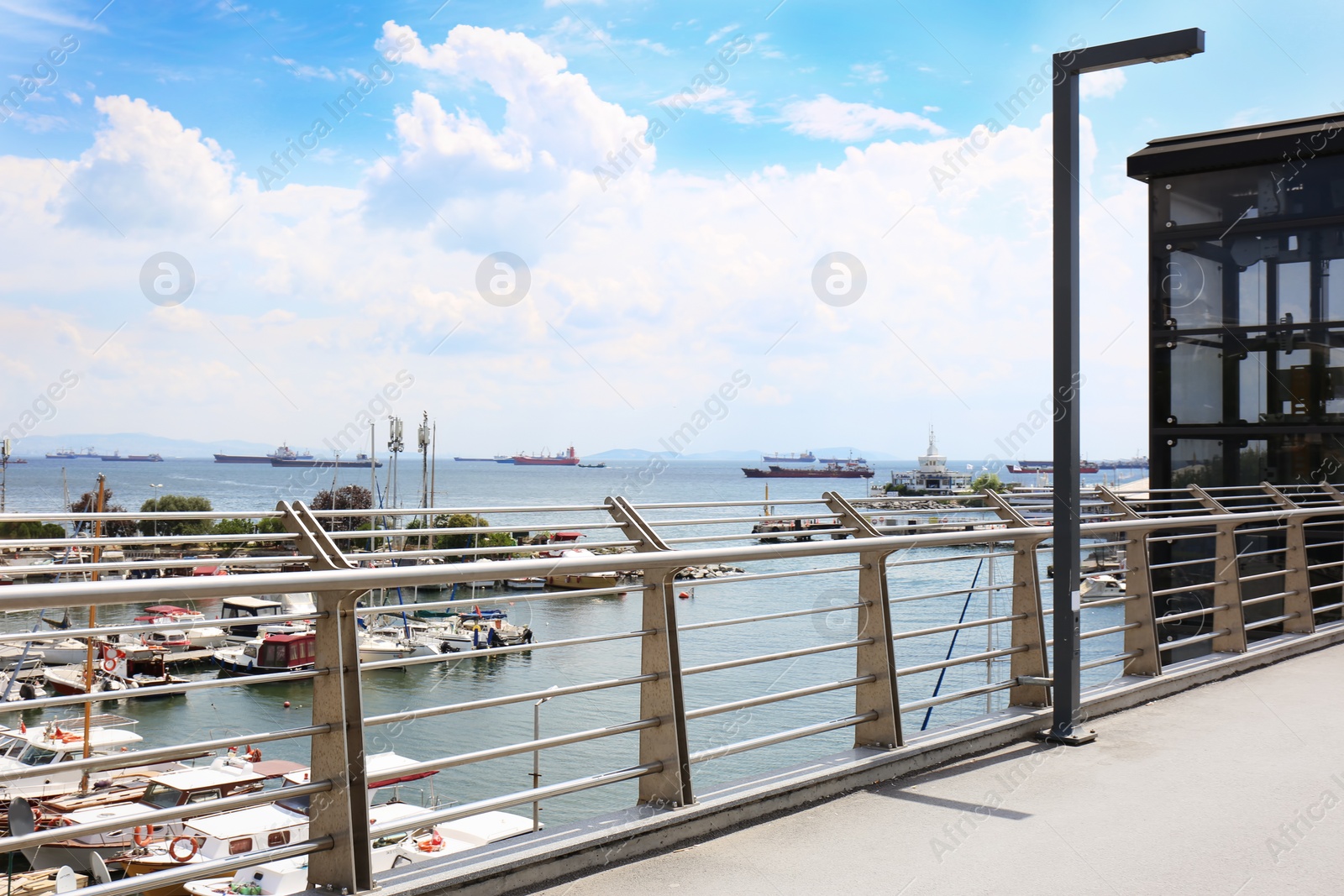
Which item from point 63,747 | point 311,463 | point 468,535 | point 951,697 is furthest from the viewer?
point 311,463

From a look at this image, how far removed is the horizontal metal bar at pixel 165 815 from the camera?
7.67 feet

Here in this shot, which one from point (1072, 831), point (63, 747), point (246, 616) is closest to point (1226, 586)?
point (1072, 831)

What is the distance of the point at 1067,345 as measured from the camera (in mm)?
5270

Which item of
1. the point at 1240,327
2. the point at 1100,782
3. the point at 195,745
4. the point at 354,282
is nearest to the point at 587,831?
the point at 195,745

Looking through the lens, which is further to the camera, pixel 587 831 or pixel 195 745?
pixel 587 831

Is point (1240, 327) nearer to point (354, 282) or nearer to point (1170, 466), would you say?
point (1170, 466)

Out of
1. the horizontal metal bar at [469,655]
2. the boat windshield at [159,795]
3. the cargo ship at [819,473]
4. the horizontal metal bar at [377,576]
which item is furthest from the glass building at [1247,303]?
the cargo ship at [819,473]

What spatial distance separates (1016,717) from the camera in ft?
18.0

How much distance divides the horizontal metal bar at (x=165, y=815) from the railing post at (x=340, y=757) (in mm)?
60

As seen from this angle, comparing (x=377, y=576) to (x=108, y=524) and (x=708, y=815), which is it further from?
(x=108, y=524)

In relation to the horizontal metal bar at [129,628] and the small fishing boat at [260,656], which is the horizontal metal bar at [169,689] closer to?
A: the horizontal metal bar at [129,628]

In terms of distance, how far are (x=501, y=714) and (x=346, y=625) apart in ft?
115

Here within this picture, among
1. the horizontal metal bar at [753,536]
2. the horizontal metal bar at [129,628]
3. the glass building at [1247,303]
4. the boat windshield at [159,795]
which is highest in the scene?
the glass building at [1247,303]

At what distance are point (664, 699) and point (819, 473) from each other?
177 meters
